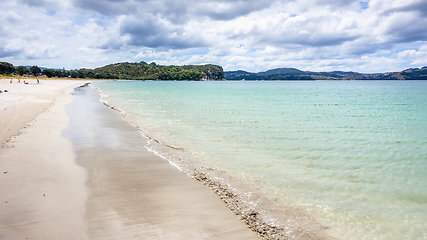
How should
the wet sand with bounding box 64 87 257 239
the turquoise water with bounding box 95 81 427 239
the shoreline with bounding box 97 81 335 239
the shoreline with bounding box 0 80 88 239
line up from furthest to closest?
the turquoise water with bounding box 95 81 427 239 → the shoreline with bounding box 97 81 335 239 → the wet sand with bounding box 64 87 257 239 → the shoreline with bounding box 0 80 88 239

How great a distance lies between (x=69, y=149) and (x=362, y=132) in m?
20.1

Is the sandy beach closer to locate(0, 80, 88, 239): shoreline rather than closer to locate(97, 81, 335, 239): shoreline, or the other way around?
locate(0, 80, 88, 239): shoreline

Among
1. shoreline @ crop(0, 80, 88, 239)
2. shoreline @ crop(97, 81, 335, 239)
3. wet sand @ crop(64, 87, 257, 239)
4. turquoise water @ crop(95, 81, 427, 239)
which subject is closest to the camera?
shoreline @ crop(0, 80, 88, 239)

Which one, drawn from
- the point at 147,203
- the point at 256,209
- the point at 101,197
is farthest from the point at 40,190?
the point at 256,209

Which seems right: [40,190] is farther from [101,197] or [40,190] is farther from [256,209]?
[256,209]

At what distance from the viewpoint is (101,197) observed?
7047 millimetres

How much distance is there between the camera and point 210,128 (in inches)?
760

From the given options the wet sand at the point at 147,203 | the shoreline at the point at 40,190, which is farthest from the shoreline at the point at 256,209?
the shoreline at the point at 40,190

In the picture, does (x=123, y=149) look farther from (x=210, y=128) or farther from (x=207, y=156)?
(x=210, y=128)

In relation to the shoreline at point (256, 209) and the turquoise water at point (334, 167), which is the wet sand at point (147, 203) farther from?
the turquoise water at point (334, 167)

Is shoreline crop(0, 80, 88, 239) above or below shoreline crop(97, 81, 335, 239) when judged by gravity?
above

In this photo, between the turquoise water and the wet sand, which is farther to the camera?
the turquoise water

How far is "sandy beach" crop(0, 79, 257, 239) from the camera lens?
5.44 m

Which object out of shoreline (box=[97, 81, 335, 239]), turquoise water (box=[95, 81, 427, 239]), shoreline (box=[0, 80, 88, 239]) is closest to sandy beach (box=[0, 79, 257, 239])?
shoreline (box=[0, 80, 88, 239])
